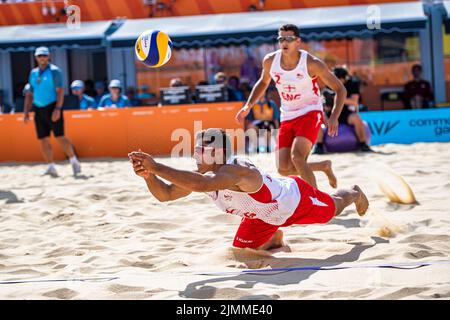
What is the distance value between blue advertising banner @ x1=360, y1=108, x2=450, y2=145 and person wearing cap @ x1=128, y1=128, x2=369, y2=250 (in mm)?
7914

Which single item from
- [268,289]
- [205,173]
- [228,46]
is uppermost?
[228,46]

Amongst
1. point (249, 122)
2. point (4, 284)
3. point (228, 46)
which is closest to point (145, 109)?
point (249, 122)

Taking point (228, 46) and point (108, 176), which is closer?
point (108, 176)

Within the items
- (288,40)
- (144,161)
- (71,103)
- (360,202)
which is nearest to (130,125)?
(71,103)

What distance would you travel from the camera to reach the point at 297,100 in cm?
657

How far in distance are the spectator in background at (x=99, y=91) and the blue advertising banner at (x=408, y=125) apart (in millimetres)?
6106

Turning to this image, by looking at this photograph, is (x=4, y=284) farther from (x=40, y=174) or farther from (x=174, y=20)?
(x=174, y=20)

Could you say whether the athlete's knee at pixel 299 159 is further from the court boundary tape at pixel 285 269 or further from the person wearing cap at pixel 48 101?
the person wearing cap at pixel 48 101

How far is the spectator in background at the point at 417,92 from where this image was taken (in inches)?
592

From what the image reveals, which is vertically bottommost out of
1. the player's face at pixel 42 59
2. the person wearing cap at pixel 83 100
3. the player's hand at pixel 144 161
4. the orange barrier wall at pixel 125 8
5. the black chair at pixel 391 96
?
the player's hand at pixel 144 161

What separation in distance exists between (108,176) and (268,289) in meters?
6.18

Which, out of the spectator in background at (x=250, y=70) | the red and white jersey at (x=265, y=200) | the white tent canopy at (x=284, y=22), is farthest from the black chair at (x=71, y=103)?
the red and white jersey at (x=265, y=200)

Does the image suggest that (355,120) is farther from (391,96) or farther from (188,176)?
(188,176)
